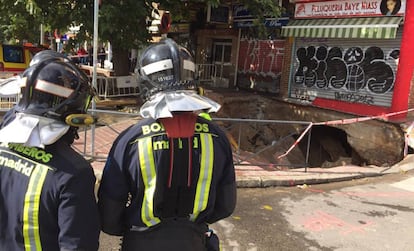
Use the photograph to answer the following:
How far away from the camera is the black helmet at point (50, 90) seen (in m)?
1.85

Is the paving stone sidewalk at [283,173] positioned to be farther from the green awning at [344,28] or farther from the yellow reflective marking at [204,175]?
the yellow reflective marking at [204,175]

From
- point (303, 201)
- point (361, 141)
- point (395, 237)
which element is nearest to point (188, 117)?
point (395, 237)

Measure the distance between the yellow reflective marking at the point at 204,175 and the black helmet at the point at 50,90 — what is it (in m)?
0.63

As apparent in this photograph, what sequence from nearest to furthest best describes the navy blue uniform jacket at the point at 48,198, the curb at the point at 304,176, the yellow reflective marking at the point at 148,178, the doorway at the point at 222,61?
1. the navy blue uniform jacket at the point at 48,198
2. the yellow reflective marking at the point at 148,178
3. the curb at the point at 304,176
4. the doorway at the point at 222,61

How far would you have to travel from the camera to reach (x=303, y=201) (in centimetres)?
609

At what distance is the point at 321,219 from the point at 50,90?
14.3 ft

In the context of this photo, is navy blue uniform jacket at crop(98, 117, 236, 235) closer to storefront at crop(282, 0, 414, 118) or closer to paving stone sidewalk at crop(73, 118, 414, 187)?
paving stone sidewalk at crop(73, 118, 414, 187)

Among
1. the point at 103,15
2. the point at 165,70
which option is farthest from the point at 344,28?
the point at 165,70

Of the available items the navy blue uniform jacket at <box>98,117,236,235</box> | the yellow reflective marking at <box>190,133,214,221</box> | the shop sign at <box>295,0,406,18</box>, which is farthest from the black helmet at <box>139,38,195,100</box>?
the shop sign at <box>295,0,406,18</box>

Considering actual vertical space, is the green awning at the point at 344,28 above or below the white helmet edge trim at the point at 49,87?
above

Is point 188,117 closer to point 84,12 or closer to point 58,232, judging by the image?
point 58,232

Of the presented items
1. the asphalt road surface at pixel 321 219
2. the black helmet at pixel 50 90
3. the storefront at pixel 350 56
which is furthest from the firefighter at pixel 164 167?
the storefront at pixel 350 56

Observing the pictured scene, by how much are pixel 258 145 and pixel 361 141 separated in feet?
10.3

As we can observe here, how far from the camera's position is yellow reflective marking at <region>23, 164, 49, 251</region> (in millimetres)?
Answer: 1793
